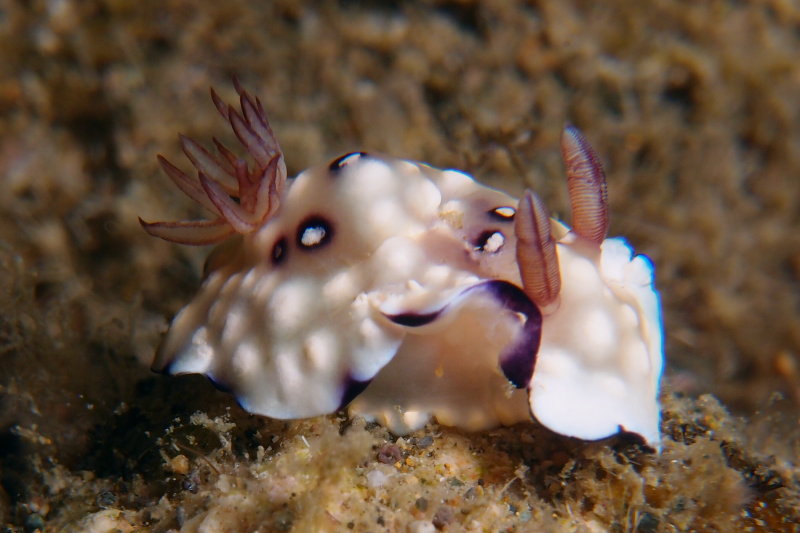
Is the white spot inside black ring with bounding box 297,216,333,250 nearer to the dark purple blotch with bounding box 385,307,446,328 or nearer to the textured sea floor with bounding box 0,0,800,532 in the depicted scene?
the dark purple blotch with bounding box 385,307,446,328

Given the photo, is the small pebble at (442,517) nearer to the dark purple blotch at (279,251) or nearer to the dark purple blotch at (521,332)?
the dark purple blotch at (521,332)

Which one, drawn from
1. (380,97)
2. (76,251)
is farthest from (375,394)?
(76,251)

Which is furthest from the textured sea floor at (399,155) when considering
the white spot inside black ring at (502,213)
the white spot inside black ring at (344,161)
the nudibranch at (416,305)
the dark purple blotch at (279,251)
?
the white spot inside black ring at (344,161)

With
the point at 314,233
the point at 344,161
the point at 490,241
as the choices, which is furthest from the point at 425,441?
the point at 344,161

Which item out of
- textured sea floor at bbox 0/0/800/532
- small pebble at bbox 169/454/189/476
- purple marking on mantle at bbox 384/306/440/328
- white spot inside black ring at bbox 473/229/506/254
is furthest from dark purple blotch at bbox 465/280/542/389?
small pebble at bbox 169/454/189/476

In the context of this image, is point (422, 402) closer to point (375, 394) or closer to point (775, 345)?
point (375, 394)
